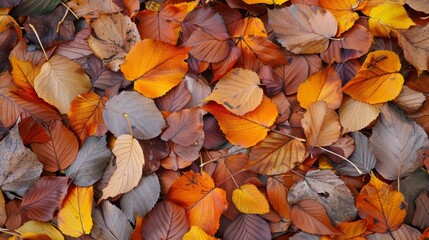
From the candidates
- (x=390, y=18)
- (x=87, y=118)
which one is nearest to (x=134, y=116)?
(x=87, y=118)

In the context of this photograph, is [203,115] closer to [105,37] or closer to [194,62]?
[194,62]

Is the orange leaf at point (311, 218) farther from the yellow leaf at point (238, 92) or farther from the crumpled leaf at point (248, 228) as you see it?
the yellow leaf at point (238, 92)

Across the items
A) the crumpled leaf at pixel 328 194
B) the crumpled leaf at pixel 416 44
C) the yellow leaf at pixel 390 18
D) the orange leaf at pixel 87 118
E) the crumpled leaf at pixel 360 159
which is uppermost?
the yellow leaf at pixel 390 18

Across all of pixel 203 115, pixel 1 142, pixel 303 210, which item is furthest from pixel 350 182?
pixel 1 142

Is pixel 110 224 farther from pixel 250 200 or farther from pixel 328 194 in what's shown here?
pixel 328 194

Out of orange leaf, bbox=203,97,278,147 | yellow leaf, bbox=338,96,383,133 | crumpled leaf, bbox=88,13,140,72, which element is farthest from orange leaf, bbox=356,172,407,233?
crumpled leaf, bbox=88,13,140,72

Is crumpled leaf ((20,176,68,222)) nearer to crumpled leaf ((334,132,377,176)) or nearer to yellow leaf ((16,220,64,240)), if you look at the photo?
yellow leaf ((16,220,64,240))

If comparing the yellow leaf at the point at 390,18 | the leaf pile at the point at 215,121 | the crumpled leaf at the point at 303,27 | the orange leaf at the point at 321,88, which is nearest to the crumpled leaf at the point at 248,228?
the leaf pile at the point at 215,121
